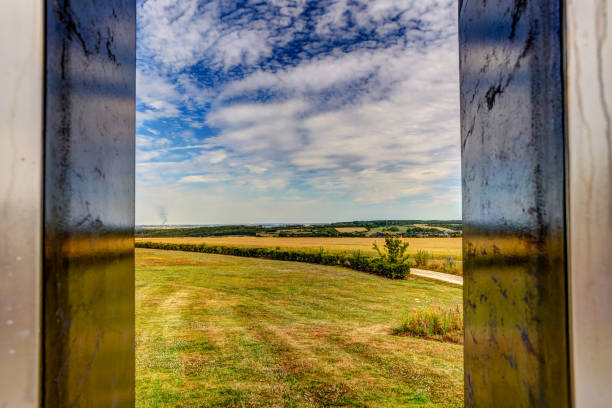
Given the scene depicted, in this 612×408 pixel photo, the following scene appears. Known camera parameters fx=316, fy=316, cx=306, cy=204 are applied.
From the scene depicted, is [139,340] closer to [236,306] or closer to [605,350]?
[236,306]

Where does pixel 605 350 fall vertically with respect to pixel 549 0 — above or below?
below

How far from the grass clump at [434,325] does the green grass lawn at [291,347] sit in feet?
1.65

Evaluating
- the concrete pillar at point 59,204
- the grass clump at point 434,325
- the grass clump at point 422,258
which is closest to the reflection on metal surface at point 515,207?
the concrete pillar at point 59,204

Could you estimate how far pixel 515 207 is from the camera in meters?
0.92

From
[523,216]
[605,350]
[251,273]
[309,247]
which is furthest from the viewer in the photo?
[309,247]

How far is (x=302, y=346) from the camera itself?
9219 mm

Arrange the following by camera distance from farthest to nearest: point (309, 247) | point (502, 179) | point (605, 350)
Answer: point (309, 247), point (502, 179), point (605, 350)

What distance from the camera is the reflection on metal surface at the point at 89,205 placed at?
2.61ft

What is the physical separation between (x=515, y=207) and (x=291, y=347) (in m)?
9.19

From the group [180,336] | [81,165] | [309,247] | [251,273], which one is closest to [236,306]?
[180,336]

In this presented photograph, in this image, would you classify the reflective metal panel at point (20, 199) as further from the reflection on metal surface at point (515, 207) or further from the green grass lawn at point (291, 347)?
the green grass lawn at point (291, 347)

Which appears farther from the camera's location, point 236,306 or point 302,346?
point 236,306

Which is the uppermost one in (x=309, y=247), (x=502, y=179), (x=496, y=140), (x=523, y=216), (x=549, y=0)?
(x=549, y=0)

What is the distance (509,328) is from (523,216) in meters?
0.36
